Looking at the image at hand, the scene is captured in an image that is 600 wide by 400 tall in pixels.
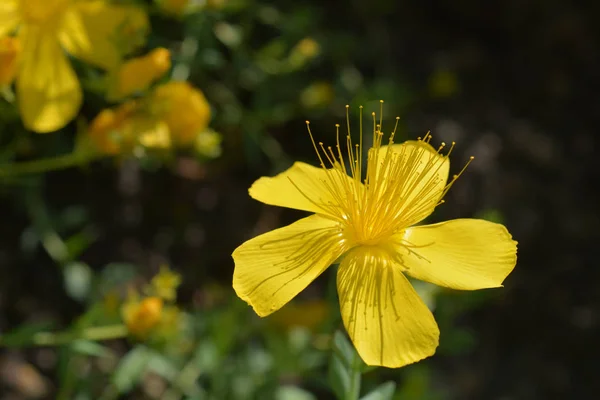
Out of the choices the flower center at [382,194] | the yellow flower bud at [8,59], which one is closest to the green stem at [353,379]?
the flower center at [382,194]

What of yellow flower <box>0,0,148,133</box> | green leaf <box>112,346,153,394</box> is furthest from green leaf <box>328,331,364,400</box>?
yellow flower <box>0,0,148,133</box>

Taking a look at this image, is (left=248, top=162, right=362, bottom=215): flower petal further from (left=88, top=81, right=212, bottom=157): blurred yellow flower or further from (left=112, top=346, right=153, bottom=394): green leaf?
(left=112, top=346, right=153, bottom=394): green leaf

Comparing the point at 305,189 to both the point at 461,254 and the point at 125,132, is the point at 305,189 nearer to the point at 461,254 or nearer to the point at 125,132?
the point at 461,254

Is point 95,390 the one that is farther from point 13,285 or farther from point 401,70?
point 401,70

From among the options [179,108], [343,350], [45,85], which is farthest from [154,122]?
[343,350]

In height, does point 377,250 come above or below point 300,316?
above

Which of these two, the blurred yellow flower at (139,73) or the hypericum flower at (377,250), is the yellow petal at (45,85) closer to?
the blurred yellow flower at (139,73)
